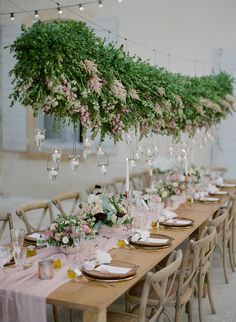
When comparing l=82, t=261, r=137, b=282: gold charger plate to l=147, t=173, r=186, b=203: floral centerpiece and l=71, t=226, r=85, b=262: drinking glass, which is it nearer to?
l=71, t=226, r=85, b=262: drinking glass

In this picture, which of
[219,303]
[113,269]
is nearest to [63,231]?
[113,269]

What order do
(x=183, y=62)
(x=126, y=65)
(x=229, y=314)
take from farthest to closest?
1. (x=183, y=62)
2. (x=229, y=314)
3. (x=126, y=65)

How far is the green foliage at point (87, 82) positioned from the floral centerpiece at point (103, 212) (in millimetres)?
547

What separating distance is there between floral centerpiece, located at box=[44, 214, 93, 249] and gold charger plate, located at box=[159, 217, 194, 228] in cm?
116

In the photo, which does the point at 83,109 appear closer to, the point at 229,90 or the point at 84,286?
the point at 84,286

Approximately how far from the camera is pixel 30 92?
3186mm

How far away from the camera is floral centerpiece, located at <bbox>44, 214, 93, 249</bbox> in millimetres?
3355

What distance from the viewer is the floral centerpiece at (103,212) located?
12.4ft

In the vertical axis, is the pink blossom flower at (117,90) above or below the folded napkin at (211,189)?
above

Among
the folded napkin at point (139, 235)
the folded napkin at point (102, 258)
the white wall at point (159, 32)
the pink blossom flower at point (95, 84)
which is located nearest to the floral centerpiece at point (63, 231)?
the folded napkin at point (102, 258)

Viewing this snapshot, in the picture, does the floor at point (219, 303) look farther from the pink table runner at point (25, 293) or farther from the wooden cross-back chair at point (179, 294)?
the pink table runner at point (25, 293)

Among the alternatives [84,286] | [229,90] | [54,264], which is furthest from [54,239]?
[229,90]

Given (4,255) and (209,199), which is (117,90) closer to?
(4,255)

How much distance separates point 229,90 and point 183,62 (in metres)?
1.53
